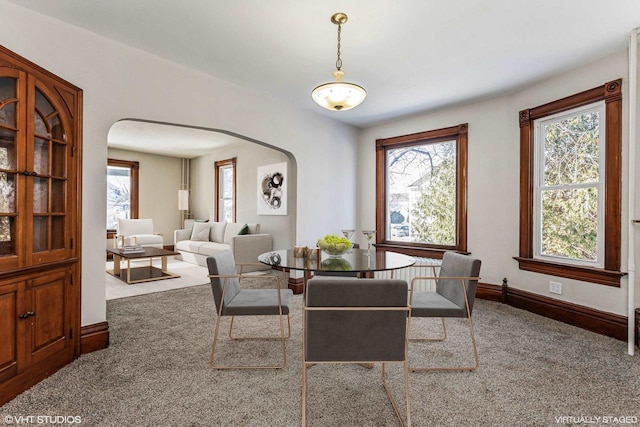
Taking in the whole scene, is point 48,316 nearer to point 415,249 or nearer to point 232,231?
point 415,249

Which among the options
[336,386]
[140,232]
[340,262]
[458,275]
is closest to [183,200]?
[140,232]

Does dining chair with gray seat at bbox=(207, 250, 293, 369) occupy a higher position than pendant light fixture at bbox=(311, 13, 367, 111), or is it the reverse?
pendant light fixture at bbox=(311, 13, 367, 111)

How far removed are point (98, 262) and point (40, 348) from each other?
0.70 metres

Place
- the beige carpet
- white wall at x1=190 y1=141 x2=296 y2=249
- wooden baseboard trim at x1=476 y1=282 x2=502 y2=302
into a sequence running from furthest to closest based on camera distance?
white wall at x1=190 y1=141 x2=296 y2=249 → the beige carpet → wooden baseboard trim at x1=476 y1=282 x2=502 y2=302

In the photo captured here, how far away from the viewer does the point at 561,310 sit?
336 centimetres

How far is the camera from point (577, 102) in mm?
3254

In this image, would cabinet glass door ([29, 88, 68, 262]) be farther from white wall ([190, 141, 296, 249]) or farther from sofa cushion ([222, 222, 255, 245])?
sofa cushion ([222, 222, 255, 245])

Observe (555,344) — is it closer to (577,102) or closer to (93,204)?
(577,102)

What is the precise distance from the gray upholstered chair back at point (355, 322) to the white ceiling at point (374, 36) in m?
1.91

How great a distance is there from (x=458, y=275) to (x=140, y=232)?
686cm

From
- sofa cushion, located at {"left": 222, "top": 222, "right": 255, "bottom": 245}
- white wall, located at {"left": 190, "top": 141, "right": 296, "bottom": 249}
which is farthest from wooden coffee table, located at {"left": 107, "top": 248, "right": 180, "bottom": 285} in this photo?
white wall, located at {"left": 190, "top": 141, "right": 296, "bottom": 249}

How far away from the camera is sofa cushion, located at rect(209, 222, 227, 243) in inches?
271

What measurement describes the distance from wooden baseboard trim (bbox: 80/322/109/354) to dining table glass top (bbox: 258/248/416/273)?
1405 millimetres

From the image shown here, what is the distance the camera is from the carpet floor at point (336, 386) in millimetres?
1784
